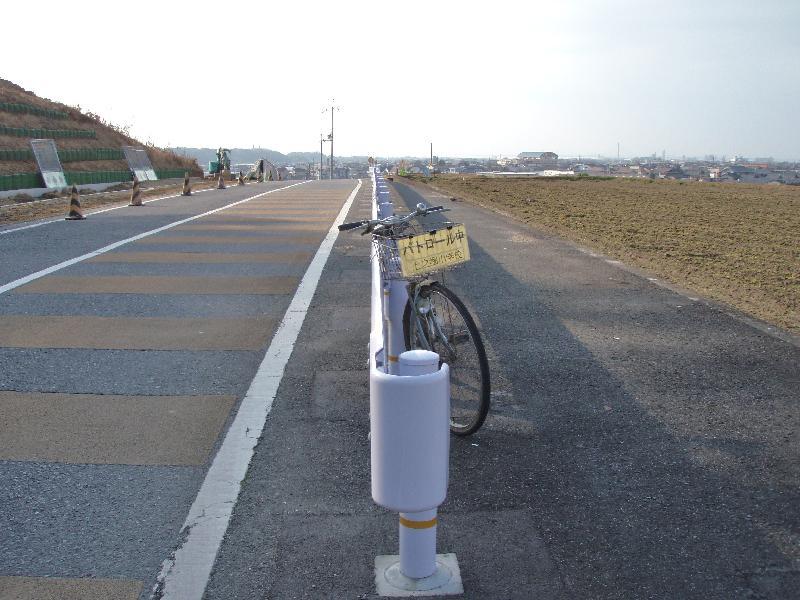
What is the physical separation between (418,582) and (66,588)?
144cm

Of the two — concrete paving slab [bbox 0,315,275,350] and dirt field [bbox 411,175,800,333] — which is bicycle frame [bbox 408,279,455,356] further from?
dirt field [bbox 411,175,800,333]

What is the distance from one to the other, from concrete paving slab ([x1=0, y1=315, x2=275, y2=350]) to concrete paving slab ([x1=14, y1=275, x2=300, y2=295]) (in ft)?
4.66

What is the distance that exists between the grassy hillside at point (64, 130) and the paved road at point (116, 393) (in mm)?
26439

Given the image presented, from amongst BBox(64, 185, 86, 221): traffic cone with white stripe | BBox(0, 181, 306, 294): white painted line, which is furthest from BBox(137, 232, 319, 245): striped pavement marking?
BBox(64, 185, 86, 221): traffic cone with white stripe

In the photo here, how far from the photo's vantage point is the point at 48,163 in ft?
103

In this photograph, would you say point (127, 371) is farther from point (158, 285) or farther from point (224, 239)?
point (224, 239)

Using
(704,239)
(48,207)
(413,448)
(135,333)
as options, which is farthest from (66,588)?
(48,207)

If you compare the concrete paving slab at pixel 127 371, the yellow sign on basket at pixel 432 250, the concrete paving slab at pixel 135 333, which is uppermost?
the yellow sign on basket at pixel 432 250

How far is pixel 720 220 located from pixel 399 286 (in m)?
19.1

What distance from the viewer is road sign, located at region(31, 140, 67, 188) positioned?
1155 inches

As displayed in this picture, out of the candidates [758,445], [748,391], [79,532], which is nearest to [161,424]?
[79,532]

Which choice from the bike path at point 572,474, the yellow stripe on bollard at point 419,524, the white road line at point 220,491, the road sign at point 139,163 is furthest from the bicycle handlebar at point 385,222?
the road sign at point 139,163

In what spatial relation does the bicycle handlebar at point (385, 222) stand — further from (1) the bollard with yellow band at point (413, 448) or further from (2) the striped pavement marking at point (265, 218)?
(2) the striped pavement marking at point (265, 218)

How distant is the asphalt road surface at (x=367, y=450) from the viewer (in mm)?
3561
